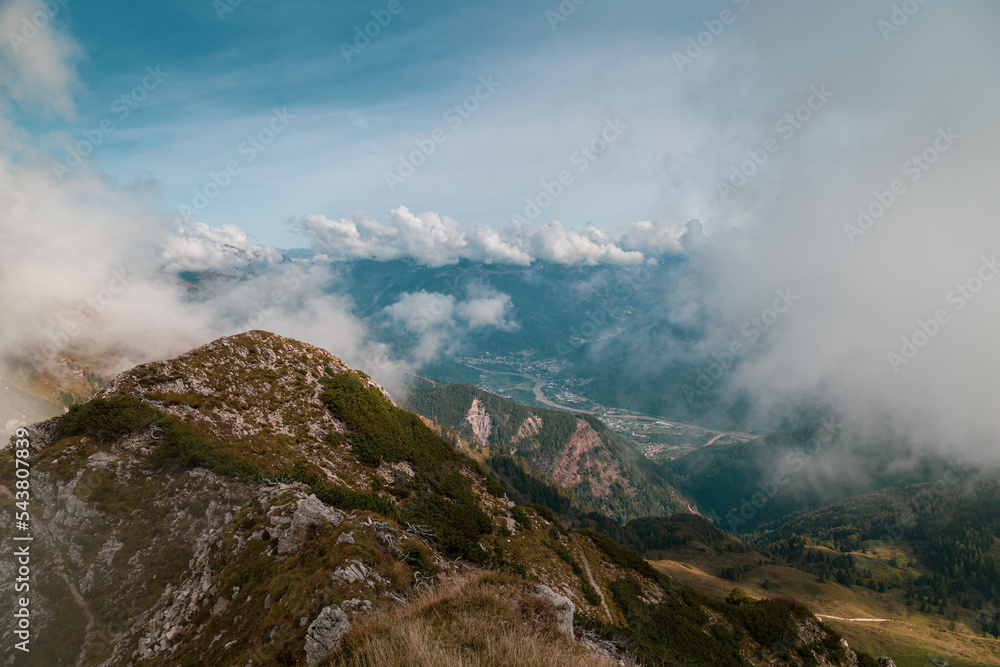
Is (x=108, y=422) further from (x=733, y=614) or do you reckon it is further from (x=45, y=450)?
(x=733, y=614)

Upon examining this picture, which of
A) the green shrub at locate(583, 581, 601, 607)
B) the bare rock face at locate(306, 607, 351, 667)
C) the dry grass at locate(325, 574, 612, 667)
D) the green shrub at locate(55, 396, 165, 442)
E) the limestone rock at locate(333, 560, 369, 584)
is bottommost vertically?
the green shrub at locate(583, 581, 601, 607)

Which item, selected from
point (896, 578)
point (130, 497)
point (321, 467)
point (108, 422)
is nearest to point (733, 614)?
point (321, 467)

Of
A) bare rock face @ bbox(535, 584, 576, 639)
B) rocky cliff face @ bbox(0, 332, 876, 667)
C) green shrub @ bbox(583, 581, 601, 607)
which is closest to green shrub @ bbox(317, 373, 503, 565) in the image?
rocky cliff face @ bbox(0, 332, 876, 667)

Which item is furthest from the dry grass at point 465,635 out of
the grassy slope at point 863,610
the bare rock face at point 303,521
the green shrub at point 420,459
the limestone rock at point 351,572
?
the grassy slope at point 863,610

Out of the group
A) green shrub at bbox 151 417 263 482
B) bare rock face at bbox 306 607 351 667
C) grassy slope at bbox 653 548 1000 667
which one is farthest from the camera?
grassy slope at bbox 653 548 1000 667

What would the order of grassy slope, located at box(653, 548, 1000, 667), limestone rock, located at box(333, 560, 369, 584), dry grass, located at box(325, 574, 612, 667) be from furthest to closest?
1. grassy slope, located at box(653, 548, 1000, 667)
2. limestone rock, located at box(333, 560, 369, 584)
3. dry grass, located at box(325, 574, 612, 667)

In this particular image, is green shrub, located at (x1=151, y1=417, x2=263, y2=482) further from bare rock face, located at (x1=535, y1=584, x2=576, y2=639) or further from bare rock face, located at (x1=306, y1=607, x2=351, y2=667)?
bare rock face, located at (x1=535, y1=584, x2=576, y2=639)

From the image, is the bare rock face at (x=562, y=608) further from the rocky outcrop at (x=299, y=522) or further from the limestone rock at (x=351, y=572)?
the rocky outcrop at (x=299, y=522)
